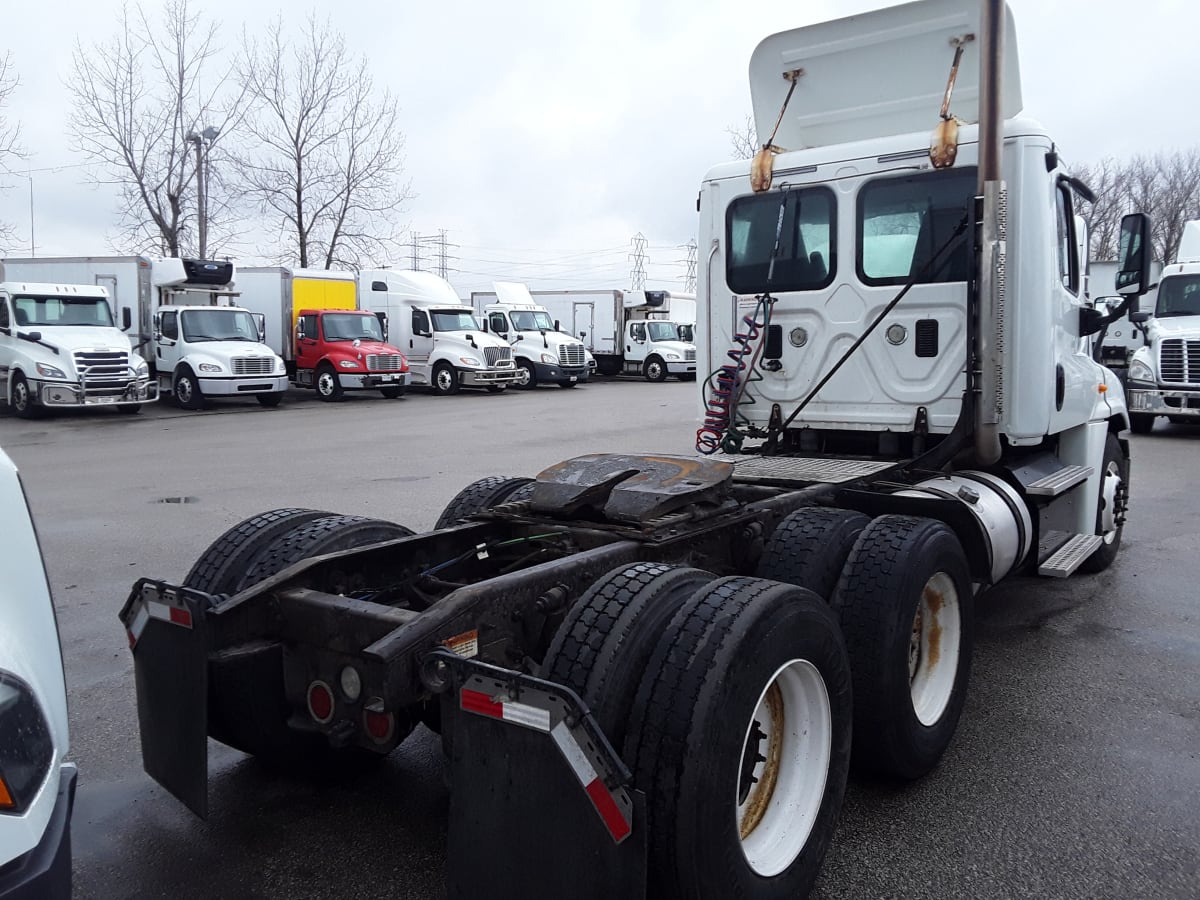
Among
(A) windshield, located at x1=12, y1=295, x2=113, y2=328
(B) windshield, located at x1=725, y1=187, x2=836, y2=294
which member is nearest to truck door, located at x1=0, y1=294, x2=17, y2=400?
(A) windshield, located at x1=12, y1=295, x2=113, y2=328

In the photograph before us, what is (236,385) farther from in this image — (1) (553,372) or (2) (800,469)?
(2) (800,469)

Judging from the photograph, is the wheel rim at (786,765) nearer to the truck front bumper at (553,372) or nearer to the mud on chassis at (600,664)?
the mud on chassis at (600,664)

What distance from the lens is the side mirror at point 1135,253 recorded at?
577 cm

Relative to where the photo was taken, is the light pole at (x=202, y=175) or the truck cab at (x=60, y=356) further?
the light pole at (x=202, y=175)

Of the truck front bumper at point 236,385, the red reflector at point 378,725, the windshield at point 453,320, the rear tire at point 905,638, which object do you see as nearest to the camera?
the red reflector at point 378,725

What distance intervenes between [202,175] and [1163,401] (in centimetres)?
2927

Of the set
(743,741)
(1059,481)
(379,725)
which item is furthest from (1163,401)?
(379,725)

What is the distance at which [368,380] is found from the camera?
923 inches

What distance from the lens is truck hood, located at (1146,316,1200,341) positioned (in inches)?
587

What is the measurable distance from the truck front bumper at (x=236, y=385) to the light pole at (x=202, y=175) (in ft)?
45.2

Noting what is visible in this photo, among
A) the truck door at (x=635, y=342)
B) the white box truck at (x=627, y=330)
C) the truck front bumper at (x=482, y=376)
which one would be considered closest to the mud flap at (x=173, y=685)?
the truck front bumper at (x=482, y=376)

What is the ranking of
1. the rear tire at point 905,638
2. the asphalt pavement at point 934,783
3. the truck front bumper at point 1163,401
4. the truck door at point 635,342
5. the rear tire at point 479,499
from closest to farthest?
the asphalt pavement at point 934,783, the rear tire at point 905,638, the rear tire at point 479,499, the truck front bumper at point 1163,401, the truck door at point 635,342

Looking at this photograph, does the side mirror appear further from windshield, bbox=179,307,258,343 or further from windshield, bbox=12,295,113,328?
windshield, bbox=179,307,258,343

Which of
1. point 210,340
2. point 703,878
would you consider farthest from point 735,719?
point 210,340
